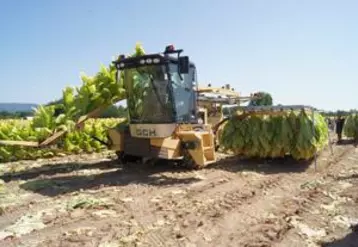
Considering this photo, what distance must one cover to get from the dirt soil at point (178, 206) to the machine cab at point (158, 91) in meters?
1.12

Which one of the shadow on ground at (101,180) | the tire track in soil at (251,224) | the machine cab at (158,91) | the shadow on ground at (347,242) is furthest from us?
the machine cab at (158,91)

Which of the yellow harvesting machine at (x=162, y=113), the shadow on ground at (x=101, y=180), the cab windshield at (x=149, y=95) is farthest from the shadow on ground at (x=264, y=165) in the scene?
the cab windshield at (x=149, y=95)

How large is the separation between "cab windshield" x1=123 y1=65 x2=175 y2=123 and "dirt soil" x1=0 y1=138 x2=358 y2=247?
1.27 meters

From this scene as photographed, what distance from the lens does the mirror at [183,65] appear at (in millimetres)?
8180

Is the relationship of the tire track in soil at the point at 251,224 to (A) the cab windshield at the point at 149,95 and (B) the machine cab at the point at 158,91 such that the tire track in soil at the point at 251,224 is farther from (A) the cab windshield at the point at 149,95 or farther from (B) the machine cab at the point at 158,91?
(A) the cab windshield at the point at 149,95

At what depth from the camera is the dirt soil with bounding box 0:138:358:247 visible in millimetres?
4555

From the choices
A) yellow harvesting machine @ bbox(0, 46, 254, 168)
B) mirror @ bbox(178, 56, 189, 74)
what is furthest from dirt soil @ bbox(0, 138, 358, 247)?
mirror @ bbox(178, 56, 189, 74)

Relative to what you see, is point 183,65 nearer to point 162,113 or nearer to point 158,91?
point 158,91

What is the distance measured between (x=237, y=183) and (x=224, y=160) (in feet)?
11.5

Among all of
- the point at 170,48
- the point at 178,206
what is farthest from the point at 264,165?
the point at 178,206

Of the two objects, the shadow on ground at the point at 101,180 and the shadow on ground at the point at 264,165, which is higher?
the shadow on ground at the point at 101,180

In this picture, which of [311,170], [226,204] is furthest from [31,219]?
[311,170]

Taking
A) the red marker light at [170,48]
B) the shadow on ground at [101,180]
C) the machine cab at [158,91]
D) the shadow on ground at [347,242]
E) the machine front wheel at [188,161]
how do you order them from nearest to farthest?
the shadow on ground at [347,242]
the shadow on ground at [101,180]
the red marker light at [170,48]
the machine cab at [158,91]
the machine front wheel at [188,161]

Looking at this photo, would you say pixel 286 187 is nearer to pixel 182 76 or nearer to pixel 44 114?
pixel 182 76
